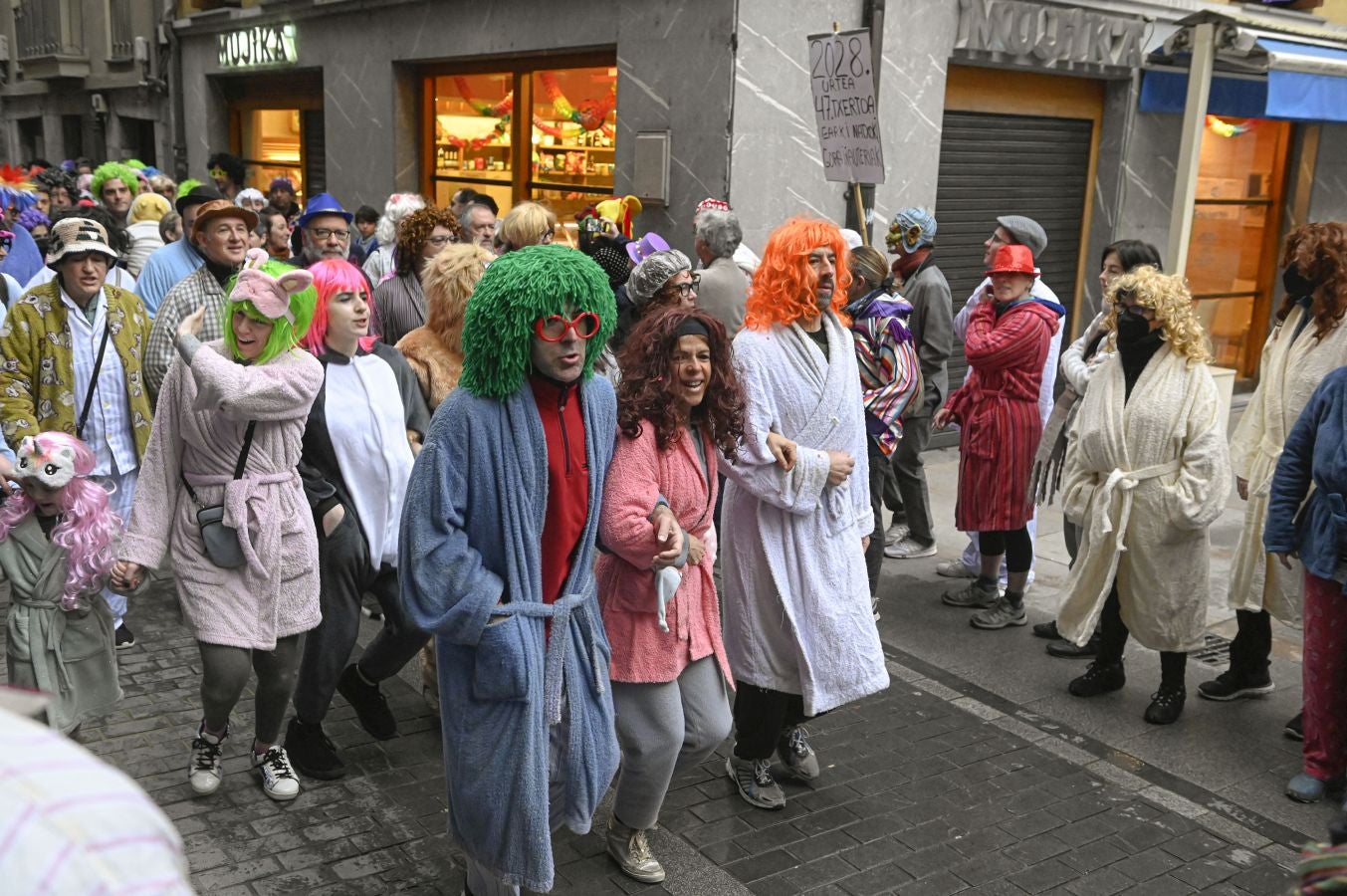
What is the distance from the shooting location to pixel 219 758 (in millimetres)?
4484

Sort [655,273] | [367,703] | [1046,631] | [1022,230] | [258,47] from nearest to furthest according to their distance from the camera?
[367,703], [655,273], [1046,631], [1022,230], [258,47]

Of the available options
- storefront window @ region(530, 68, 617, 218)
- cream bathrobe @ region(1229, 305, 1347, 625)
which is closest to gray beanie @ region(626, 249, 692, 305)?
cream bathrobe @ region(1229, 305, 1347, 625)

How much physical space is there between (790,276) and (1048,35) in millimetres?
7076

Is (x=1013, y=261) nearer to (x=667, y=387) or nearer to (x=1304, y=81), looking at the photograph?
(x=667, y=387)

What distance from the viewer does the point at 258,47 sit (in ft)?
50.2

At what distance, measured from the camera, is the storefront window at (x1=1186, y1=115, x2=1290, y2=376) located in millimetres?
12578

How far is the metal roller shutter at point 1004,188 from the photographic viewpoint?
34.5 ft

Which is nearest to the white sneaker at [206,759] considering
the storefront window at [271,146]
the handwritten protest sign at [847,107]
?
the handwritten protest sign at [847,107]

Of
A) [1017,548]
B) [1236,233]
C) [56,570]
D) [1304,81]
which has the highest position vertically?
[1304,81]

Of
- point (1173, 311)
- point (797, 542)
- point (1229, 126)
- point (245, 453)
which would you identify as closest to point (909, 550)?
point (1173, 311)

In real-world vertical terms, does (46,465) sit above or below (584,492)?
below

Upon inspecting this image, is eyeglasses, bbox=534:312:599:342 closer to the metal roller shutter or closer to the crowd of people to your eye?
the crowd of people

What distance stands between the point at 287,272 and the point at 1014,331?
12.5 ft

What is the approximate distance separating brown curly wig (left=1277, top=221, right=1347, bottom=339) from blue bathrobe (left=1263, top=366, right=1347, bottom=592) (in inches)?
29.5
